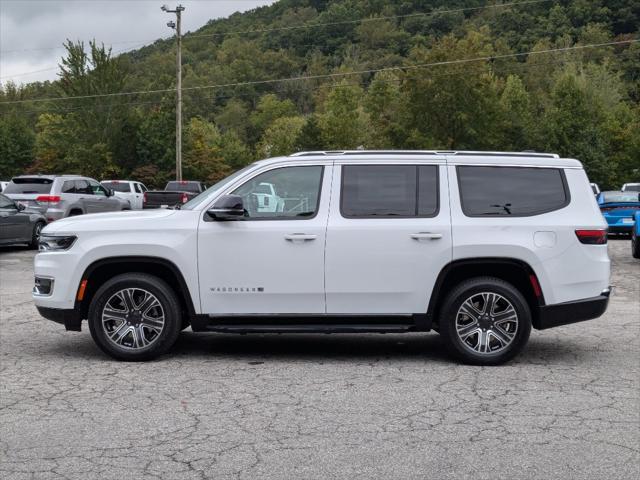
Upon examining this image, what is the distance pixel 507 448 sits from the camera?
528cm

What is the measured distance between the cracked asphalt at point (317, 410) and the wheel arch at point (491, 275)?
0.58m

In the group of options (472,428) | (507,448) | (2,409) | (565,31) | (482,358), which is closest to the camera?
(507,448)

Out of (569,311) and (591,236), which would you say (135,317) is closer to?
(569,311)

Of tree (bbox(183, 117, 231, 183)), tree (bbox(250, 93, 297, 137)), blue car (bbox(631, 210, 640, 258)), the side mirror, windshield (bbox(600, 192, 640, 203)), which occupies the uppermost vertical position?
tree (bbox(250, 93, 297, 137))

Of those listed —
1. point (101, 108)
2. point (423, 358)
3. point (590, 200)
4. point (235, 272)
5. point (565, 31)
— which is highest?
point (565, 31)

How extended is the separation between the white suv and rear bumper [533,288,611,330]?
0.01m

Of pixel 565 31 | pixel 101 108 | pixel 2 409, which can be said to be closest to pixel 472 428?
pixel 2 409

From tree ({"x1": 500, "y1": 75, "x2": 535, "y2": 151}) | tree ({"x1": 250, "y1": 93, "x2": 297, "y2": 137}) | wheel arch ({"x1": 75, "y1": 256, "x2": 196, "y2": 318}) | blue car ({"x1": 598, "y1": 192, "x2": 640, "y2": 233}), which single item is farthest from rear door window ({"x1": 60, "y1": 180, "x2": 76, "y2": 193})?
tree ({"x1": 250, "y1": 93, "x2": 297, "y2": 137})

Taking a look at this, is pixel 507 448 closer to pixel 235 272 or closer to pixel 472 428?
pixel 472 428

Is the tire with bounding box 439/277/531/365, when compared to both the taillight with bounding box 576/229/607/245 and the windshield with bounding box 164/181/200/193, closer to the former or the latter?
the taillight with bounding box 576/229/607/245

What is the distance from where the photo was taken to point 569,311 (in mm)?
7820

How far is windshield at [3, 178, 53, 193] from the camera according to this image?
79.5ft

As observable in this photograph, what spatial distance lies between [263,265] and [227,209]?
1.97ft

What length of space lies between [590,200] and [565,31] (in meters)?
106
